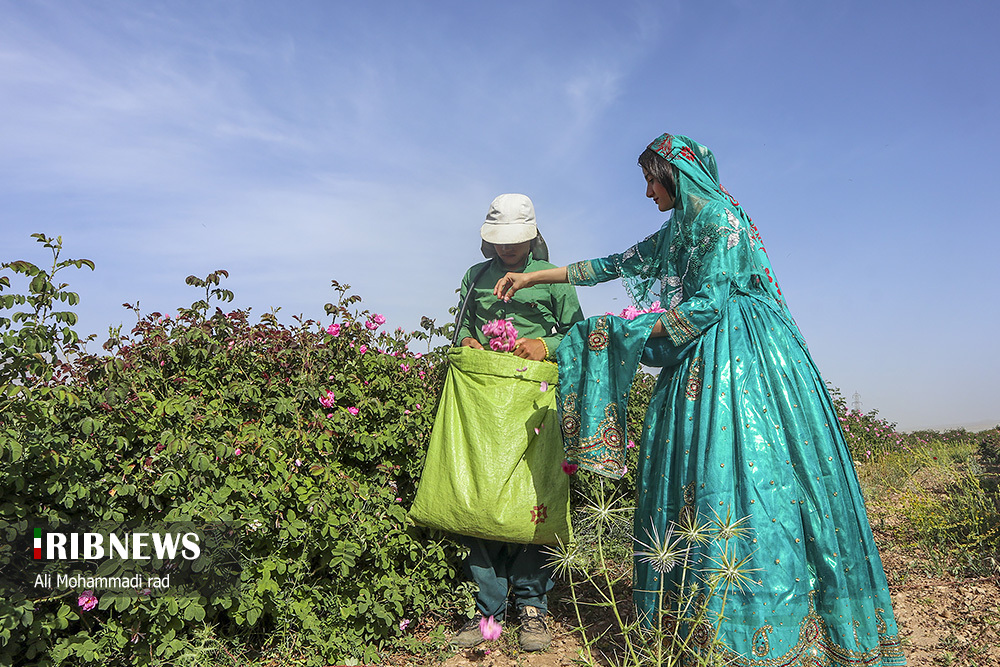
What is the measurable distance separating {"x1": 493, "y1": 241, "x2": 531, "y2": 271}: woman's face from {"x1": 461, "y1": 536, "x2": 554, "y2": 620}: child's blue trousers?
130 centimetres

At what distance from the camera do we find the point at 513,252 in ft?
10.7

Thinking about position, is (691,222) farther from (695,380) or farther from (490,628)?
(490,628)

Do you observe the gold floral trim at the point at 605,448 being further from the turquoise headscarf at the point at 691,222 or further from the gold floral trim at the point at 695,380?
the turquoise headscarf at the point at 691,222

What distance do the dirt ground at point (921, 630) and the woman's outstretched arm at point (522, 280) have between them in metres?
1.40

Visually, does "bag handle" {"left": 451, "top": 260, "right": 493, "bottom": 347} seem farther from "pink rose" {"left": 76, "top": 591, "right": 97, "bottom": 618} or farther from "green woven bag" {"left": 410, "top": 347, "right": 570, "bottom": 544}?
"pink rose" {"left": 76, "top": 591, "right": 97, "bottom": 618}

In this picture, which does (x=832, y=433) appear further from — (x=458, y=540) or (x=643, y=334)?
(x=458, y=540)

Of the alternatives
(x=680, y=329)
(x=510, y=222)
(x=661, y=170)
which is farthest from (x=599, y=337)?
(x=510, y=222)

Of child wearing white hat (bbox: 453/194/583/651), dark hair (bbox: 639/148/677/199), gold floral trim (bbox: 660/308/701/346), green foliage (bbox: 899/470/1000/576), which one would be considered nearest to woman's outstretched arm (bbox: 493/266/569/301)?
child wearing white hat (bbox: 453/194/583/651)

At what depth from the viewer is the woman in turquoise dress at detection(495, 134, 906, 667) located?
2.22 meters

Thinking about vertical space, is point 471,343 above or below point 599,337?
above

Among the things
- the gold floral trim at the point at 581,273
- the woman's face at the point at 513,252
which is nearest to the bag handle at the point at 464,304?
the woman's face at the point at 513,252

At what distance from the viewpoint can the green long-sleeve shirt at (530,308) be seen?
10.7 feet

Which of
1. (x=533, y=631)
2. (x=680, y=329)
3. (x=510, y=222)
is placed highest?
(x=510, y=222)

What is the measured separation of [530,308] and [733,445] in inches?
50.7
